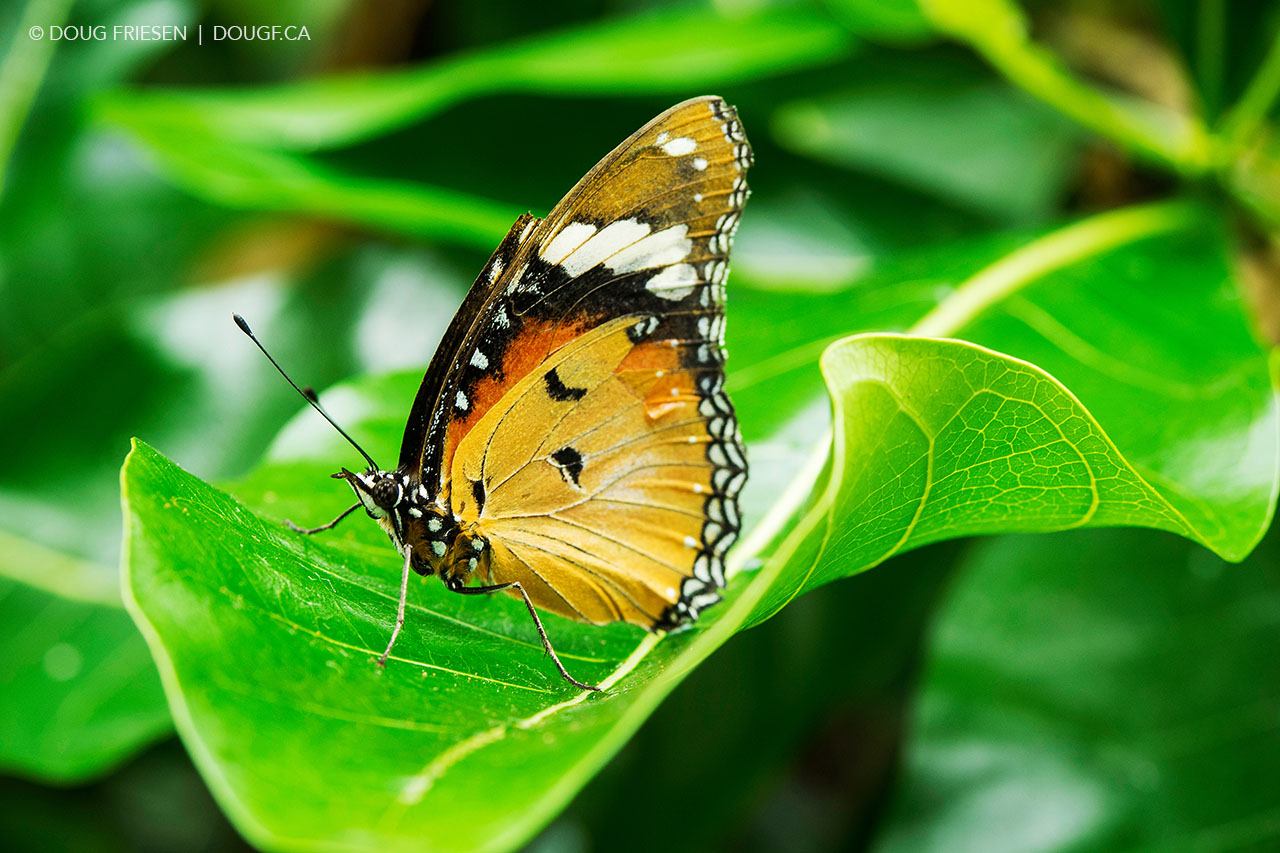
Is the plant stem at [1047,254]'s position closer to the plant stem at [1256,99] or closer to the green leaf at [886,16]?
the plant stem at [1256,99]

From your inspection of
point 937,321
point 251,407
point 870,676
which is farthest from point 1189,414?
point 251,407

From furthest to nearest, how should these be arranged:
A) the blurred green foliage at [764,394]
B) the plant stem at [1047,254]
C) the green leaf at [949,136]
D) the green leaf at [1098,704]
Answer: the green leaf at [949,136] → the green leaf at [1098,704] → the plant stem at [1047,254] → the blurred green foliage at [764,394]

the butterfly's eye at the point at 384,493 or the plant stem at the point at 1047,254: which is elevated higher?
the plant stem at the point at 1047,254

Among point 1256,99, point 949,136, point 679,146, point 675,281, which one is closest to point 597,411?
point 675,281

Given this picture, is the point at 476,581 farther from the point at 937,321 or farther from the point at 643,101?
the point at 643,101

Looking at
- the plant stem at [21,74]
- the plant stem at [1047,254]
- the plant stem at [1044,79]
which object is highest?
the plant stem at [1044,79]

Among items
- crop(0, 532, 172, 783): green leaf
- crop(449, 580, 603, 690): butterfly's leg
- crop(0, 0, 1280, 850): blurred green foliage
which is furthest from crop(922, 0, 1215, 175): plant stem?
crop(0, 532, 172, 783): green leaf

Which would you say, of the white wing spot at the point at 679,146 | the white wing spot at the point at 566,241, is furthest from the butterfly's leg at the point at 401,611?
the white wing spot at the point at 679,146

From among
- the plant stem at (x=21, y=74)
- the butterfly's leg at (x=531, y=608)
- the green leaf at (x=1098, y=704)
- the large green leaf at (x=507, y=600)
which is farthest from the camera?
the plant stem at (x=21, y=74)
